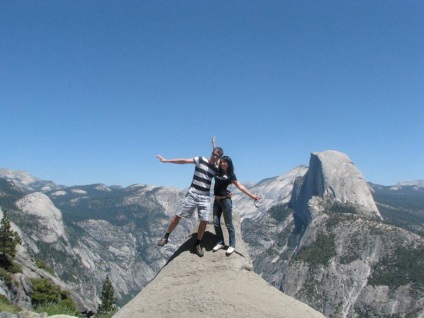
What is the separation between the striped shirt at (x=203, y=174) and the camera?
10.3 meters

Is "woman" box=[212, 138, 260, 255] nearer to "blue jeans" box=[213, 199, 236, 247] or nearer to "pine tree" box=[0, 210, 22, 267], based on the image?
"blue jeans" box=[213, 199, 236, 247]

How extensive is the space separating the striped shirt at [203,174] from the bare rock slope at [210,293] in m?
1.48

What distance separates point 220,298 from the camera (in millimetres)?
8031

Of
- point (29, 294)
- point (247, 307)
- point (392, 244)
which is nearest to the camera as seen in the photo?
point (247, 307)

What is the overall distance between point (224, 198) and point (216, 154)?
1225 mm

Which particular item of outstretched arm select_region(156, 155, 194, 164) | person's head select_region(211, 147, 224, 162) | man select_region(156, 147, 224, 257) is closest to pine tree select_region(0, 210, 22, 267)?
outstretched arm select_region(156, 155, 194, 164)

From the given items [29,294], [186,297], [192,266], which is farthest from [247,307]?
[29,294]

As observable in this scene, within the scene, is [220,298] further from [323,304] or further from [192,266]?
[323,304]

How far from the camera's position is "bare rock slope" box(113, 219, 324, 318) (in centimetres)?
784

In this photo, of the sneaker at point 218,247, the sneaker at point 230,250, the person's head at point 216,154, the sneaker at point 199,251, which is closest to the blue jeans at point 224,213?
the sneaker at point 218,247

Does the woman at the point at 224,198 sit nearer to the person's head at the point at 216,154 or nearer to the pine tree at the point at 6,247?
the person's head at the point at 216,154

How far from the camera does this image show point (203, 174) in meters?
10.3

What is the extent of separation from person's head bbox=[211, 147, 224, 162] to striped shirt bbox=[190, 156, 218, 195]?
176mm

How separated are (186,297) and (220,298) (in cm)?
72
